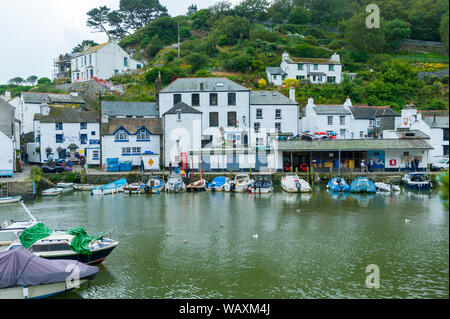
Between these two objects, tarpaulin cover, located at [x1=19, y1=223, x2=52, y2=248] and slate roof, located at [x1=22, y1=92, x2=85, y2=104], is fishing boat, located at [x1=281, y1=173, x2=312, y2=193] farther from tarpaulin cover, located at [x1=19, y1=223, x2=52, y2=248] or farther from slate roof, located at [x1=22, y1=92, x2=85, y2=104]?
slate roof, located at [x1=22, y1=92, x2=85, y2=104]

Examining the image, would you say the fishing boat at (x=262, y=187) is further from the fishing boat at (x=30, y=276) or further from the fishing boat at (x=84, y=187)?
the fishing boat at (x=30, y=276)

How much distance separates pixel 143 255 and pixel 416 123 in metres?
32.9

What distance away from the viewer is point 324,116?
1773 inches

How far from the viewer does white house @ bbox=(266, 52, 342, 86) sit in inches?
2308

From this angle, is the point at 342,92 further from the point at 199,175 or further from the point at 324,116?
the point at 199,175

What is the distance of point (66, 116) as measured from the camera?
42969mm

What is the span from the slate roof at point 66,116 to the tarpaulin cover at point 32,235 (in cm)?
2954

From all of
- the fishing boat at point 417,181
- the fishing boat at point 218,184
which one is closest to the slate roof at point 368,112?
the fishing boat at point 417,181

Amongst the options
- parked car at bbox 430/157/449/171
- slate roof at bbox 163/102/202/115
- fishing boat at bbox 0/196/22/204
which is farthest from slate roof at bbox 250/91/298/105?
fishing boat at bbox 0/196/22/204

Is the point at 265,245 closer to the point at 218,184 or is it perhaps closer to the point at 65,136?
the point at 218,184

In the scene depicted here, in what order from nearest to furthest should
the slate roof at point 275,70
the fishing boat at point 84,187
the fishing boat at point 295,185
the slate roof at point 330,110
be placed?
the fishing boat at point 295,185 → the fishing boat at point 84,187 → the slate roof at point 330,110 → the slate roof at point 275,70

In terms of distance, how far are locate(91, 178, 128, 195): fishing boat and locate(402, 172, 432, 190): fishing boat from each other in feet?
83.1

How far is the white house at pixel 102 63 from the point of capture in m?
65.4

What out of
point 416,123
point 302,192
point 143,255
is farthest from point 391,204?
point 143,255
